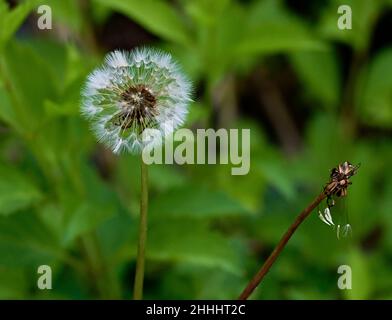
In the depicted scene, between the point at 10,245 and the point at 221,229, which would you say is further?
the point at 221,229

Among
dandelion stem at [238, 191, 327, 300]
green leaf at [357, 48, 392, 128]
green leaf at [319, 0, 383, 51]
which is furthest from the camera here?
green leaf at [357, 48, 392, 128]

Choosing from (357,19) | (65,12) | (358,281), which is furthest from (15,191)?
(357,19)

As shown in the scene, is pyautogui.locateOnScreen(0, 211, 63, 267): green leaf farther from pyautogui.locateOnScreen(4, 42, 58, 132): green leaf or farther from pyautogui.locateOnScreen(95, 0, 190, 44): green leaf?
pyautogui.locateOnScreen(95, 0, 190, 44): green leaf

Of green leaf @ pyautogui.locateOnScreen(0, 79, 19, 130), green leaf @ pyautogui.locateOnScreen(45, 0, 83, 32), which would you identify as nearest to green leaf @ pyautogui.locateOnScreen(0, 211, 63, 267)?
green leaf @ pyautogui.locateOnScreen(0, 79, 19, 130)

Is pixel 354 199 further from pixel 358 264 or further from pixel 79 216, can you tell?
pixel 79 216

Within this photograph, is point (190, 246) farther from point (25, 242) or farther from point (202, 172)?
point (202, 172)
